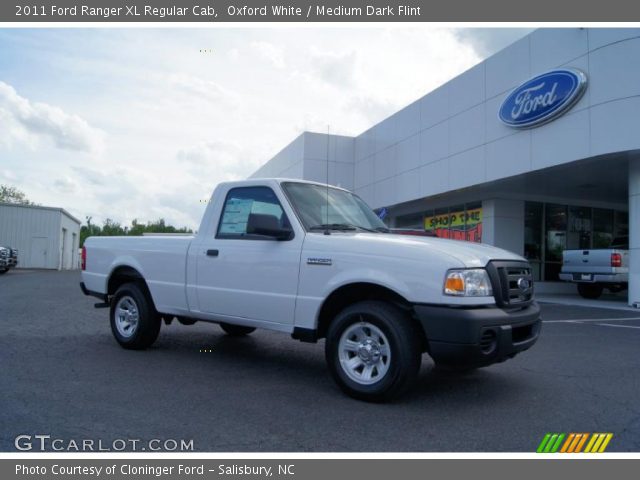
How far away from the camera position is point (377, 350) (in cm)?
438

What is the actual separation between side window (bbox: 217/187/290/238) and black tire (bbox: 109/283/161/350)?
4.85 ft

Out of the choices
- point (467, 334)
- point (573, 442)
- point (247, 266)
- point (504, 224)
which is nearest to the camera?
point (573, 442)

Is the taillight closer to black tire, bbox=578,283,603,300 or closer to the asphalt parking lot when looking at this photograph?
black tire, bbox=578,283,603,300

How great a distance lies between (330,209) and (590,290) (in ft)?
48.2

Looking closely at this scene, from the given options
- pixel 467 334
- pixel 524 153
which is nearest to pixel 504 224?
pixel 524 153

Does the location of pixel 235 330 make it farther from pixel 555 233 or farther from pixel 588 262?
pixel 555 233

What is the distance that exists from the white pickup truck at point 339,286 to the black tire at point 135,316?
17mm

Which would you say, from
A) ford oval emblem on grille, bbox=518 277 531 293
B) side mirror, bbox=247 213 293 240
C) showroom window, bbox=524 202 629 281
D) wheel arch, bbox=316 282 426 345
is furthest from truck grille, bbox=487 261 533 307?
showroom window, bbox=524 202 629 281

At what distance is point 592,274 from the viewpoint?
15625 millimetres

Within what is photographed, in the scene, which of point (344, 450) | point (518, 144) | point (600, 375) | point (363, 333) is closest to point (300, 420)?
point (344, 450)

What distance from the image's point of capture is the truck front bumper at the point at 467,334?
3.99 meters

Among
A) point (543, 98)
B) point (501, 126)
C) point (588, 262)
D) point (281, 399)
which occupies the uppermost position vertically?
point (543, 98)

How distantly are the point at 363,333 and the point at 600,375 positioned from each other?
291cm

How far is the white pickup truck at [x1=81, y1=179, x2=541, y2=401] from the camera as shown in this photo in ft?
13.5
